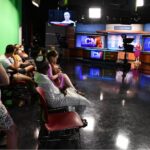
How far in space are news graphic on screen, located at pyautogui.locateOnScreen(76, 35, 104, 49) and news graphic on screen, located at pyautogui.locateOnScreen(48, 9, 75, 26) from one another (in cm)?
109

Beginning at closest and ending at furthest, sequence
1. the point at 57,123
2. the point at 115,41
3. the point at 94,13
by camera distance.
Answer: the point at 57,123
the point at 115,41
the point at 94,13

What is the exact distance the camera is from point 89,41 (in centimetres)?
1575

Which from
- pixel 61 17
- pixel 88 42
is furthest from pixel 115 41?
pixel 61 17

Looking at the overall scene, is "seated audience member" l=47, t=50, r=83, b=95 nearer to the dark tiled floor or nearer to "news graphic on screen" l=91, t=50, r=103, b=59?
the dark tiled floor

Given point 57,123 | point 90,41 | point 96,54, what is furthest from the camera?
point 90,41

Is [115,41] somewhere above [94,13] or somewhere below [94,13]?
below

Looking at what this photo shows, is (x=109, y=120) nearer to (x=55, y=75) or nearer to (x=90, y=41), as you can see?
(x=55, y=75)

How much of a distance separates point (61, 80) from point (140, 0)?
9.65 metres

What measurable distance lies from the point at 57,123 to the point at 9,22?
5.67 metres

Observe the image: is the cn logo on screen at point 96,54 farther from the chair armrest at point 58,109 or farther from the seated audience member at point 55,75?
the chair armrest at point 58,109

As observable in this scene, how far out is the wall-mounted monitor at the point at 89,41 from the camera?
15.5 meters

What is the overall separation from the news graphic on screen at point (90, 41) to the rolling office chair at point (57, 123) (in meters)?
11.7

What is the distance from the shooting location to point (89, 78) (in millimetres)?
9477

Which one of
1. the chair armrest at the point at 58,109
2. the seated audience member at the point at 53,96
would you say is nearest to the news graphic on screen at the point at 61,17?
the seated audience member at the point at 53,96
